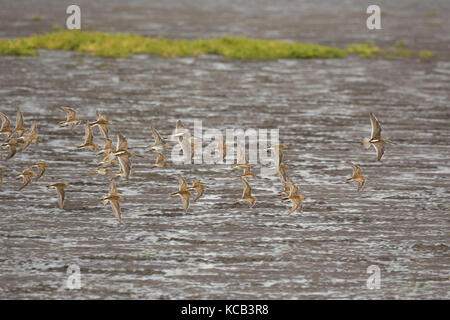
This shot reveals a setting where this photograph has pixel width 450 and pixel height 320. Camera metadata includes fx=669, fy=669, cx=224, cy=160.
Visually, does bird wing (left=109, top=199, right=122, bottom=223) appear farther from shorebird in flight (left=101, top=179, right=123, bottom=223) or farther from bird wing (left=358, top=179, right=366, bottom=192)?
bird wing (left=358, top=179, right=366, bottom=192)

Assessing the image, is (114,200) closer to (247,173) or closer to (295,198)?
→ (247,173)

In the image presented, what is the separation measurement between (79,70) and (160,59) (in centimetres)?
225

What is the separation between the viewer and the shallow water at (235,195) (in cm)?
682

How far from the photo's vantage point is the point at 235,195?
29.7 ft

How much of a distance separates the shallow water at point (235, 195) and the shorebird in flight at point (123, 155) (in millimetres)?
250

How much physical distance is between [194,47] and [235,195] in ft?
28.9

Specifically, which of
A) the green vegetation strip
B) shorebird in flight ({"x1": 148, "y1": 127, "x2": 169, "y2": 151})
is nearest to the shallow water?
shorebird in flight ({"x1": 148, "y1": 127, "x2": 169, "y2": 151})

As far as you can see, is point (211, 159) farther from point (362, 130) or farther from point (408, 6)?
point (408, 6)

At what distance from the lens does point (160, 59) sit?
54.9ft

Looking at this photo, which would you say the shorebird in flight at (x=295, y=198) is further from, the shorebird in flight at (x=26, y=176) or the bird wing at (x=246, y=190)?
the shorebird in flight at (x=26, y=176)

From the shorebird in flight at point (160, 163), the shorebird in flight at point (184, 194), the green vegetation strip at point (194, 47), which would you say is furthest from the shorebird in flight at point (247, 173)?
the green vegetation strip at point (194, 47)

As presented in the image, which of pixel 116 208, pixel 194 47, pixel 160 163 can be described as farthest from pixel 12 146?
pixel 194 47

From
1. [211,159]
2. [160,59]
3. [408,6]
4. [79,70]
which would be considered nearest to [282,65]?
[160,59]

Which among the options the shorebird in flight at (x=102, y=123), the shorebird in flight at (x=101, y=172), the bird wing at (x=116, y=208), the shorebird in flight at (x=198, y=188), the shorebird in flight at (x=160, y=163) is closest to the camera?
the bird wing at (x=116, y=208)
